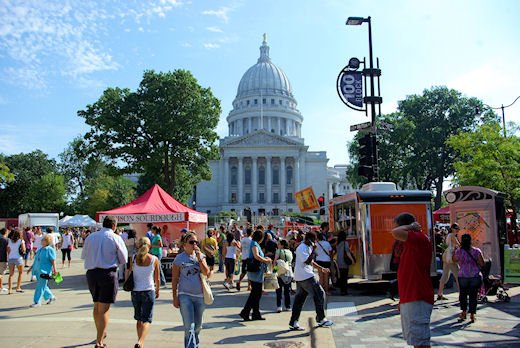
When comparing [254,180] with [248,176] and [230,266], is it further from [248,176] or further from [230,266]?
[230,266]

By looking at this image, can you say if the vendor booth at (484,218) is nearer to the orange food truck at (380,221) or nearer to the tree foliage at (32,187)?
the orange food truck at (380,221)

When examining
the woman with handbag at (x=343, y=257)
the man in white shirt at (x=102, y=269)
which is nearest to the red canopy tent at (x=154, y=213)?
the woman with handbag at (x=343, y=257)

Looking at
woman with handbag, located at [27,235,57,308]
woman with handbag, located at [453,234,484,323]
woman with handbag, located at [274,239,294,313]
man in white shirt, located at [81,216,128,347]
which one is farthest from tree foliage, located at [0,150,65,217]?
woman with handbag, located at [453,234,484,323]

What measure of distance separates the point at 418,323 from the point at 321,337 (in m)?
2.43

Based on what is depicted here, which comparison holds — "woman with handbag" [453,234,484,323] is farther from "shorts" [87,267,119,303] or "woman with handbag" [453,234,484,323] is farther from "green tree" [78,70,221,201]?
"green tree" [78,70,221,201]

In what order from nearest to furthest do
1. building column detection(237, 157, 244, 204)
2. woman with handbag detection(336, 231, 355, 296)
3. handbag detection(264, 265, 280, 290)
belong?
handbag detection(264, 265, 280, 290)
woman with handbag detection(336, 231, 355, 296)
building column detection(237, 157, 244, 204)

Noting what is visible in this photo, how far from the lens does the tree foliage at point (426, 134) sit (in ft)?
172

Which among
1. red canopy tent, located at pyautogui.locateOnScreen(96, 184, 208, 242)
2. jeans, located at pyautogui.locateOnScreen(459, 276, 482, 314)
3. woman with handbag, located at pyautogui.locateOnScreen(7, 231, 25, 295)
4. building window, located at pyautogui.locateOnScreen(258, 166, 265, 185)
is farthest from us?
building window, located at pyautogui.locateOnScreen(258, 166, 265, 185)

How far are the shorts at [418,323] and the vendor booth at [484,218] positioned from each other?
8.55 metres

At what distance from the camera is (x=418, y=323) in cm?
524

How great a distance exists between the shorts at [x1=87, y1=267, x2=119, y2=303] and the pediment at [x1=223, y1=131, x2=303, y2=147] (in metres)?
83.0

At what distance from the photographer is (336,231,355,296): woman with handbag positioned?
12180 millimetres

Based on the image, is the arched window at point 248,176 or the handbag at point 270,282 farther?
the arched window at point 248,176

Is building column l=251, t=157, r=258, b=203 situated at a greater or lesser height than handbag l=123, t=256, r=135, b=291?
greater
